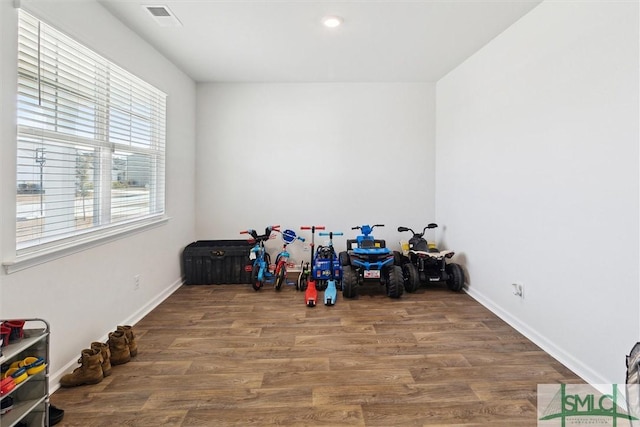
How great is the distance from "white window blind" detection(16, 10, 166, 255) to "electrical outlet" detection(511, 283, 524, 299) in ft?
10.9

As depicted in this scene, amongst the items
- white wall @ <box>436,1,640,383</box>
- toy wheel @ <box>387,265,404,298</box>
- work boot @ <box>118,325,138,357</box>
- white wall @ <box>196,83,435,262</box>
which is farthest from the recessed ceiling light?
work boot @ <box>118,325,138,357</box>

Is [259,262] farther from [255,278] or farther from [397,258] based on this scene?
[397,258]

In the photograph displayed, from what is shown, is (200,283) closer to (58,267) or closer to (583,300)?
(58,267)

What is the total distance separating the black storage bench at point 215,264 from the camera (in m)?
4.02

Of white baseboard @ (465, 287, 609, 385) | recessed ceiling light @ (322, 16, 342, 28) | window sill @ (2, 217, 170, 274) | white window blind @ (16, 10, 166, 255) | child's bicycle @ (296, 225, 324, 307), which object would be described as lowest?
white baseboard @ (465, 287, 609, 385)

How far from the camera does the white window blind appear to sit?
185cm

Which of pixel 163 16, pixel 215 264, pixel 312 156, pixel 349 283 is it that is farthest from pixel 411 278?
pixel 163 16

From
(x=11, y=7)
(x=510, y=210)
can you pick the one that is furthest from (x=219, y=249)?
(x=510, y=210)

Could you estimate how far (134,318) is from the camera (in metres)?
2.92

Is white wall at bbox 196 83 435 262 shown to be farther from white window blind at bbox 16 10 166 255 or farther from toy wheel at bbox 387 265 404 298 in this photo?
Result: white window blind at bbox 16 10 166 255

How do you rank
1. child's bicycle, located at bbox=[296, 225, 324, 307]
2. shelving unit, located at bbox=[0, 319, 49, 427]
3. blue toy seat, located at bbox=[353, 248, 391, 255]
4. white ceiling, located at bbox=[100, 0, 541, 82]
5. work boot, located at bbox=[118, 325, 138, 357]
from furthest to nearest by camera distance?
blue toy seat, located at bbox=[353, 248, 391, 255] → child's bicycle, located at bbox=[296, 225, 324, 307] → white ceiling, located at bbox=[100, 0, 541, 82] → work boot, located at bbox=[118, 325, 138, 357] → shelving unit, located at bbox=[0, 319, 49, 427]

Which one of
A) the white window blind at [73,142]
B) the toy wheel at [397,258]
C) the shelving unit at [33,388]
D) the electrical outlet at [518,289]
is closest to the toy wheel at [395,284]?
the toy wheel at [397,258]

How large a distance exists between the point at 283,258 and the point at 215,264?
0.85 meters

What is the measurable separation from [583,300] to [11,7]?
366cm
